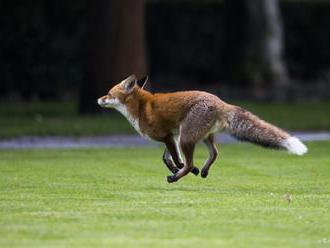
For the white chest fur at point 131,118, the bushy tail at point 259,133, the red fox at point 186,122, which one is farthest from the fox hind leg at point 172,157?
the bushy tail at point 259,133

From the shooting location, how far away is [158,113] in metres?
14.2

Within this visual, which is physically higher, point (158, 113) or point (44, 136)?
point (158, 113)

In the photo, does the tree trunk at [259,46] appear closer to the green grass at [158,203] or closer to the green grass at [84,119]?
the green grass at [84,119]

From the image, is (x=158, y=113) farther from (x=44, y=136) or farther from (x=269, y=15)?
(x=269, y=15)

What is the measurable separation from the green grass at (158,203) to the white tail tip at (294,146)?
0.56 m

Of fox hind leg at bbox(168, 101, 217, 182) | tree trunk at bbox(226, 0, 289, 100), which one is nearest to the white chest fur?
fox hind leg at bbox(168, 101, 217, 182)

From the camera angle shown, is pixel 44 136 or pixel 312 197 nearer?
pixel 312 197

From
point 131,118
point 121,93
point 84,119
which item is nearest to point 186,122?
point 131,118

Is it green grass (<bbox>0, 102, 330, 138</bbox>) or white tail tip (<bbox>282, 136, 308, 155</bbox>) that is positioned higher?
white tail tip (<bbox>282, 136, 308, 155</bbox>)

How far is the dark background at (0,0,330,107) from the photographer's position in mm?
30344

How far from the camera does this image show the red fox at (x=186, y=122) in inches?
518

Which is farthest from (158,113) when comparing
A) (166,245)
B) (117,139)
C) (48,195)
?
(117,139)

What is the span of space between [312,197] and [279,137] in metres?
0.79

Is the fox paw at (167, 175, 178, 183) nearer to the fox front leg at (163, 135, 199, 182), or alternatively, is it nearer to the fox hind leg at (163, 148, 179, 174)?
the fox front leg at (163, 135, 199, 182)
